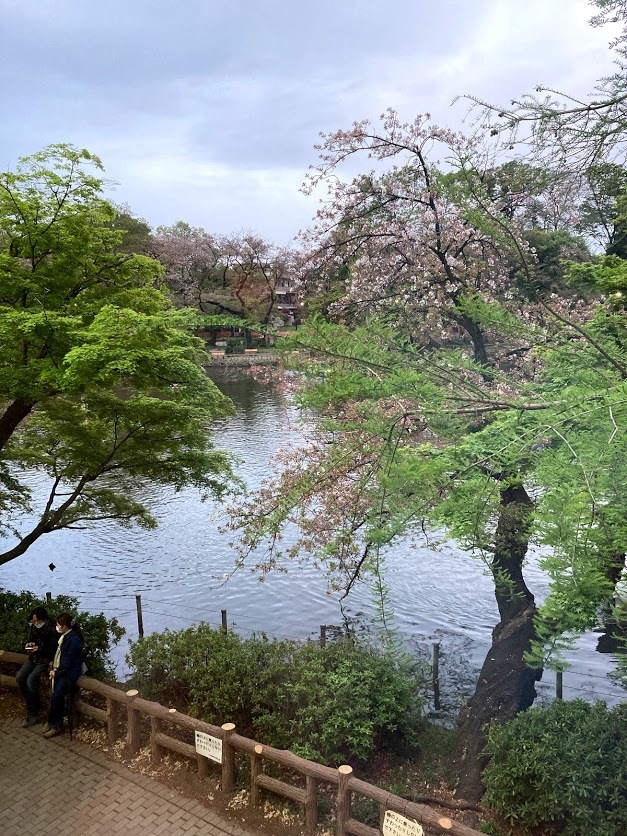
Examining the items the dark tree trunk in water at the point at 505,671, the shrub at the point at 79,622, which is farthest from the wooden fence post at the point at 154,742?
the dark tree trunk in water at the point at 505,671

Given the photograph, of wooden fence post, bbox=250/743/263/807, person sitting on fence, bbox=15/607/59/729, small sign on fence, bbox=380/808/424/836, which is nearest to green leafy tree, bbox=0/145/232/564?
person sitting on fence, bbox=15/607/59/729

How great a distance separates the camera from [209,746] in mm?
4668

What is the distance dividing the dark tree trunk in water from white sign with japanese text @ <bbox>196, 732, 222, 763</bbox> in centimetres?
222

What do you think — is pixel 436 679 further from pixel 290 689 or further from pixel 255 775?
pixel 255 775

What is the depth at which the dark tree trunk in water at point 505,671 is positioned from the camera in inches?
203

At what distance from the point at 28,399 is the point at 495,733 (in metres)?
5.83

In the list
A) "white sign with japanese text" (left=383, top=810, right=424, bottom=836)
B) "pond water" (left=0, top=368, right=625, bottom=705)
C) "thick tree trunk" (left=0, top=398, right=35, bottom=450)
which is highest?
"thick tree trunk" (left=0, top=398, right=35, bottom=450)

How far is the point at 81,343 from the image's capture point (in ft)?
18.3

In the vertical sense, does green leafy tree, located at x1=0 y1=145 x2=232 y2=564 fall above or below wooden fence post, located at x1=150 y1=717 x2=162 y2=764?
above

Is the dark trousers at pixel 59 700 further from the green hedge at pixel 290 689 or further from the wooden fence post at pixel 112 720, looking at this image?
the green hedge at pixel 290 689

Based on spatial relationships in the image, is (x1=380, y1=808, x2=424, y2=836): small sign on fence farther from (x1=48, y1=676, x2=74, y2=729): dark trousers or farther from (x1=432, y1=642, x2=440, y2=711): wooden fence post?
(x1=432, y1=642, x2=440, y2=711): wooden fence post

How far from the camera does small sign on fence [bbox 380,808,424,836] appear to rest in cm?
358

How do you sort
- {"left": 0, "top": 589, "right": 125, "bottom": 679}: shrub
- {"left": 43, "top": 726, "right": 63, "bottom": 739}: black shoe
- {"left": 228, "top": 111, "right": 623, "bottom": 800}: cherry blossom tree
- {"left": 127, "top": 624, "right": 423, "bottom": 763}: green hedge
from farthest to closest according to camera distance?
{"left": 0, "top": 589, "right": 125, "bottom": 679}: shrub < {"left": 43, "top": 726, "right": 63, "bottom": 739}: black shoe < {"left": 127, "top": 624, "right": 423, "bottom": 763}: green hedge < {"left": 228, "top": 111, "right": 623, "bottom": 800}: cherry blossom tree

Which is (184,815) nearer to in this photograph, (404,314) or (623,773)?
(623,773)
